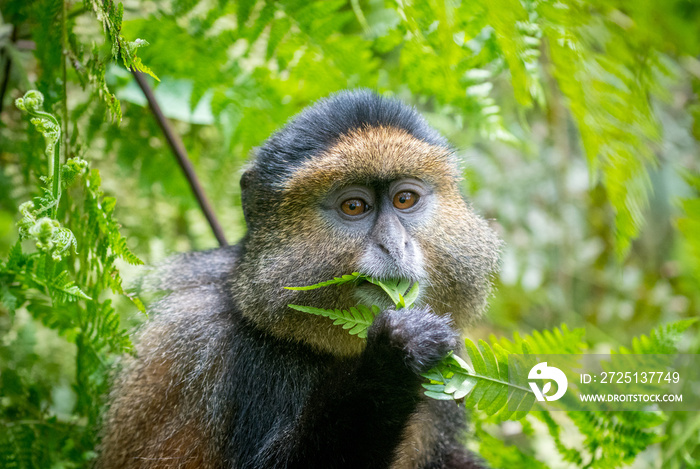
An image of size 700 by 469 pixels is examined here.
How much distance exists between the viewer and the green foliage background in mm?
2400

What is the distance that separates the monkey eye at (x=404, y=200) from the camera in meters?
3.62

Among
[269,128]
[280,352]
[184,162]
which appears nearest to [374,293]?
[280,352]

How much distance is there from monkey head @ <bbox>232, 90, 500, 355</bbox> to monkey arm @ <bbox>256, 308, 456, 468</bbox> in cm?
41

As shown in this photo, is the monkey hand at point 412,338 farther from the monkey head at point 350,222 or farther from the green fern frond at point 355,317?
the monkey head at point 350,222

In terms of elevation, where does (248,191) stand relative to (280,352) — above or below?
above

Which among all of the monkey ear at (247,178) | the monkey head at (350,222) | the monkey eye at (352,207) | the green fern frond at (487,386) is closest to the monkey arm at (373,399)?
the green fern frond at (487,386)

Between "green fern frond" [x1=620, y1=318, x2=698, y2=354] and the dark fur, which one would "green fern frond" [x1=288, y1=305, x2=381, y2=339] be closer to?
the dark fur

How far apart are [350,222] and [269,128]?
6.58ft

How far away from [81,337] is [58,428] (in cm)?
88

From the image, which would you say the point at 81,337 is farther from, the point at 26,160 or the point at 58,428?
the point at 26,160

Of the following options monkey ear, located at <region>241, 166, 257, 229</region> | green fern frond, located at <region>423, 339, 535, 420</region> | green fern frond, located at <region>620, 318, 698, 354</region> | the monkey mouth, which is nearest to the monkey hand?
green fern frond, located at <region>423, 339, 535, 420</region>

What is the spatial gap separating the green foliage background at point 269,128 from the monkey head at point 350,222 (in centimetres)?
66

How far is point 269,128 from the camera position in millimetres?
5160

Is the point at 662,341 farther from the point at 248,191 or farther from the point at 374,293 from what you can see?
the point at 248,191
